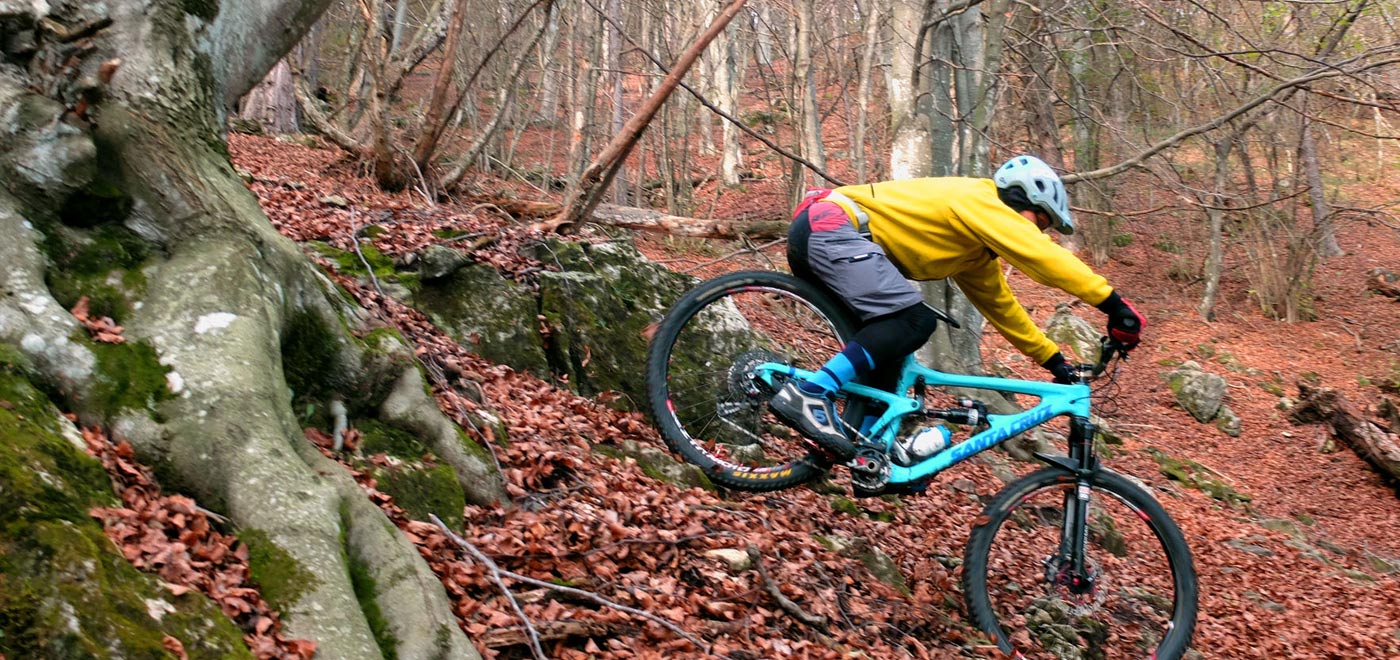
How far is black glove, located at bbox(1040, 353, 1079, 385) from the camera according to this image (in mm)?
5512

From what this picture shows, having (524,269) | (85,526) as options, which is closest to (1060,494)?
(524,269)

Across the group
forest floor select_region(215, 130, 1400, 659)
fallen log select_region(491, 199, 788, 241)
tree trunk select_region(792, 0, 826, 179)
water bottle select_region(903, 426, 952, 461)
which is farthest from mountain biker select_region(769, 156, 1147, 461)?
tree trunk select_region(792, 0, 826, 179)

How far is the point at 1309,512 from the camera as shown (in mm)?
12656

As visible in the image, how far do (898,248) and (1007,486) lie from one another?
140 cm

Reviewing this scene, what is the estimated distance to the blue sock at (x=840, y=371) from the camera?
5.12 meters

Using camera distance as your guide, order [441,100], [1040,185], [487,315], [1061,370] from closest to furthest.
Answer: [1040,185]
[1061,370]
[487,315]
[441,100]

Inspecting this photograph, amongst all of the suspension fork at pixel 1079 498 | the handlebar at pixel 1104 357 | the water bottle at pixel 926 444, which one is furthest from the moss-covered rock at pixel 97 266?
the suspension fork at pixel 1079 498

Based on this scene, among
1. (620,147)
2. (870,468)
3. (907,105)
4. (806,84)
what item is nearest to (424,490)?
(870,468)

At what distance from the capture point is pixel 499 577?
4.07m

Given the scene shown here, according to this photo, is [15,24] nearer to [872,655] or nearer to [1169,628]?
[872,655]

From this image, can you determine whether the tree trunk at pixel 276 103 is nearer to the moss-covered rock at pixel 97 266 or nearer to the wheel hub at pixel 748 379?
the wheel hub at pixel 748 379

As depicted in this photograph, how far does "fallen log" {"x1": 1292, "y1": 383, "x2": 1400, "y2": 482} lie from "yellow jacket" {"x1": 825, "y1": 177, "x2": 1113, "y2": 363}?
420 inches

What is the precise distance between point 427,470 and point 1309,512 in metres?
12.2

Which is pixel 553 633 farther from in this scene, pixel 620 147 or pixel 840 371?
pixel 620 147
